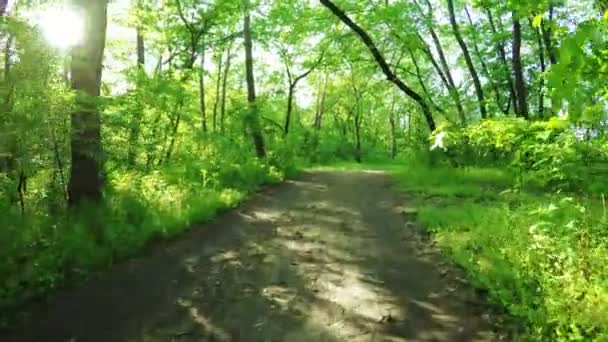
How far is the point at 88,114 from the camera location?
7844 mm

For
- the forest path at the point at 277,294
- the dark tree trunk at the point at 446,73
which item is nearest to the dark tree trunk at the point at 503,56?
the dark tree trunk at the point at 446,73

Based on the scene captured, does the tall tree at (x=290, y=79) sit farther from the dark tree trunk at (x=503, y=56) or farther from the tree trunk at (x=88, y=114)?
the tree trunk at (x=88, y=114)

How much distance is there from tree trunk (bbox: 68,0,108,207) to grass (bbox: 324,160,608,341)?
5655 mm

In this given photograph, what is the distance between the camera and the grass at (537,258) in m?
4.41

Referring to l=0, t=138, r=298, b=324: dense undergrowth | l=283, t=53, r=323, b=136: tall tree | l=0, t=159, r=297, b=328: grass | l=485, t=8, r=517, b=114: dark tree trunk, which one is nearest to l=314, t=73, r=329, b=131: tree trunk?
l=283, t=53, r=323, b=136: tall tree

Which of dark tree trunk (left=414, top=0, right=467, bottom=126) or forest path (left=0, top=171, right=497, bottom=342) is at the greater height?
dark tree trunk (left=414, top=0, right=467, bottom=126)

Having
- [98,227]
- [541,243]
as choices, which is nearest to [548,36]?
[541,243]

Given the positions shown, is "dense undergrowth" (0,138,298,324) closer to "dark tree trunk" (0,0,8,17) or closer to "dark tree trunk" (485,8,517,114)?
"dark tree trunk" (0,0,8,17)

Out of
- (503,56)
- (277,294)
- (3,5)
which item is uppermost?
(503,56)

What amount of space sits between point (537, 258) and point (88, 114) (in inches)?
267

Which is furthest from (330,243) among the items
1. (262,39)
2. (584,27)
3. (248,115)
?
(262,39)

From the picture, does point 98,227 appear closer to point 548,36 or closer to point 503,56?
point 548,36

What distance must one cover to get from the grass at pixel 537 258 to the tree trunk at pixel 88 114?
565 centimetres

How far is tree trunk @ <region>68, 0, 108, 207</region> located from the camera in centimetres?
772
